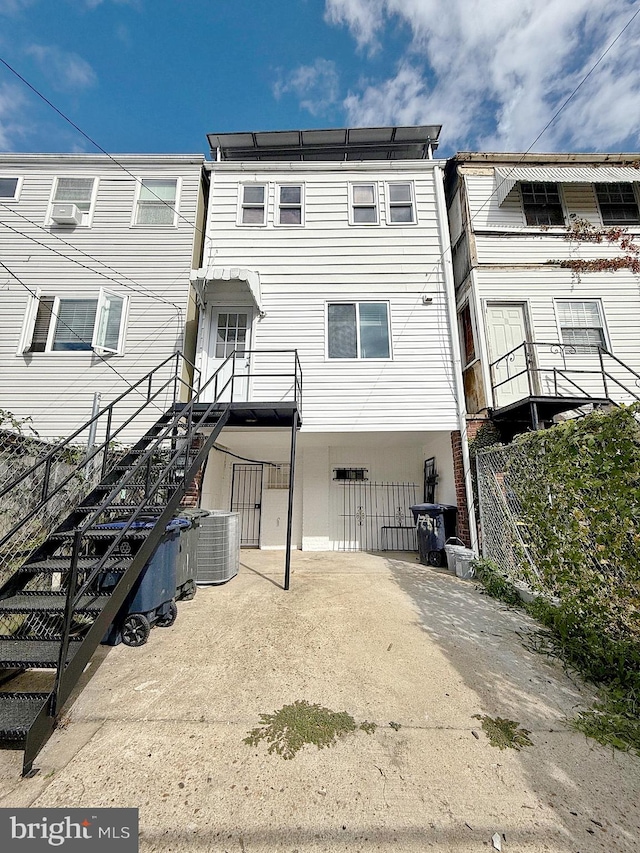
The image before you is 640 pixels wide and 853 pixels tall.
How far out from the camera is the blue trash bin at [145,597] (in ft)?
11.8

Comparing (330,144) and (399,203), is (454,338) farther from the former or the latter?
(330,144)

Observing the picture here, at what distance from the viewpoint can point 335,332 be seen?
823cm

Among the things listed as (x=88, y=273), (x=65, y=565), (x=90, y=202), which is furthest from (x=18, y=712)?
(x=90, y=202)

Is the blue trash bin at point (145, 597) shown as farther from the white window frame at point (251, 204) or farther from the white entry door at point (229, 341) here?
the white window frame at point (251, 204)

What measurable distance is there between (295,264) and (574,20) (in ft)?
19.3

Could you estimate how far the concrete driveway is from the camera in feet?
5.51

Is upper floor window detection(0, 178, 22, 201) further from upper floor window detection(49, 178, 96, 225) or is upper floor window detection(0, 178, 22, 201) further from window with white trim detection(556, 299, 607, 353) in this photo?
window with white trim detection(556, 299, 607, 353)

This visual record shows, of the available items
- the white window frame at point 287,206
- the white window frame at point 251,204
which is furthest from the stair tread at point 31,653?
the white window frame at point 287,206

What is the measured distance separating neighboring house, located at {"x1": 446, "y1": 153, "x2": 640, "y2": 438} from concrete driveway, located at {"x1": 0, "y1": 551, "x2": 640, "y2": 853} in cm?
549

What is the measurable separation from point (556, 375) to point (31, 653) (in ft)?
30.8

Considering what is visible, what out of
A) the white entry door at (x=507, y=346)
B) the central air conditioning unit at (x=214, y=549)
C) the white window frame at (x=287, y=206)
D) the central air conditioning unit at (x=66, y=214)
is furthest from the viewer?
the white window frame at (x=287, y=206)

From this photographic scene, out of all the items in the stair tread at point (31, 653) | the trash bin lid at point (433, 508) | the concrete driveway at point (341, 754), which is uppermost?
the trash bin lid at point (433, 508)

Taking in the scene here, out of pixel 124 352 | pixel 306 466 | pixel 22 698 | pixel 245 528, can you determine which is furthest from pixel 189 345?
pixel 22 698

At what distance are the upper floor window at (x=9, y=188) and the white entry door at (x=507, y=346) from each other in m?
12.0
